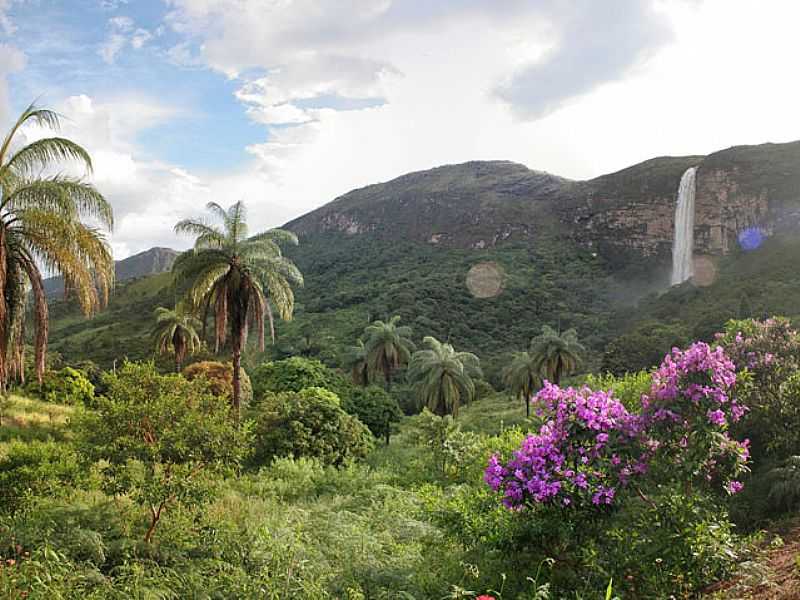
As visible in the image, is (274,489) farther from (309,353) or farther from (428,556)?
(309,353)

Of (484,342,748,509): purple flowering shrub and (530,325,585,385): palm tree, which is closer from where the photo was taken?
(484,342,748,509): purple flowering shrub

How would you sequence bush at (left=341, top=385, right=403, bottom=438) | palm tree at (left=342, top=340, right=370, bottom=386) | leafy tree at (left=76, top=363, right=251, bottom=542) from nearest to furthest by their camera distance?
leafy tree at (left=76, top=363, right=251, bottom=542) < bush at (left=341, top=385, right=403, bottom=438) < palm tree at (left=342, top=340, right=370, bottom=386)

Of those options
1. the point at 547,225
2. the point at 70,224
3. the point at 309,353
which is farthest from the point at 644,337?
the point at 547,225

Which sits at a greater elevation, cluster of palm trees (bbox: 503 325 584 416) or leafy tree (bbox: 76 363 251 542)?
leafy tree (bbox: 76 363 251 542)

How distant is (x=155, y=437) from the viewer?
1048 centimetres

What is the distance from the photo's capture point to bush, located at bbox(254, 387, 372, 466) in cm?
1806

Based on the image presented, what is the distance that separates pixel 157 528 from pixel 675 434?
8681 mm

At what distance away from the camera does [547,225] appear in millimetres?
88125

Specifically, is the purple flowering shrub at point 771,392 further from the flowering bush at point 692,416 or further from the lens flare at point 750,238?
the lens flare at point 750,238

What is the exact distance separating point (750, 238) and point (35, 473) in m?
72.8

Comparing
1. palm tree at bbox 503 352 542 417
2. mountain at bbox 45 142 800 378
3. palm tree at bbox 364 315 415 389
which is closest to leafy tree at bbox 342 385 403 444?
palm tree at bbox 364 315 415 389

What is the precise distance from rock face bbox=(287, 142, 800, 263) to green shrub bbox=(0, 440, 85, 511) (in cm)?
6885

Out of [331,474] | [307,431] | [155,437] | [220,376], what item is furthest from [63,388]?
[155,437]

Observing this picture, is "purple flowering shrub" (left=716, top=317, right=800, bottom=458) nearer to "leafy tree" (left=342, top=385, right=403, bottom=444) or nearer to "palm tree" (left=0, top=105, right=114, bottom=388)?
"palm tree" (left=0, top=105, right=114, bottom=388)
